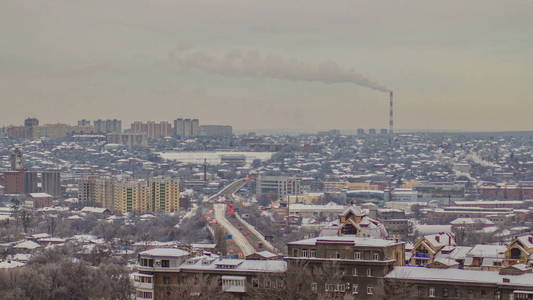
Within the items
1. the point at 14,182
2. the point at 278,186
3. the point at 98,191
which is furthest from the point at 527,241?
the point at 14,182

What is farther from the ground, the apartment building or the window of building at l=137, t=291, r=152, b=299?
the apartment building

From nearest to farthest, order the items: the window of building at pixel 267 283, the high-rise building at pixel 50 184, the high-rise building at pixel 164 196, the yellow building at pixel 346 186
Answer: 1. the window of building at pixel 267 283
2. the high-rise building at pixel 164 196
3. the high-rise building at pixel 50 184
4. the yellow building at pixel 346 186

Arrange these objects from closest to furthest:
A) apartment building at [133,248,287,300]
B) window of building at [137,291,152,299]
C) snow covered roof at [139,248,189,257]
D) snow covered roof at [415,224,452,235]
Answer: apartment building at [133,248,287,300] → window of building at [137,291,152,299] → snow covered roof at [139,248,189,257] → snow covered roof at [415,224,452,235]

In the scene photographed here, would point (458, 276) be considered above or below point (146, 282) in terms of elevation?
above

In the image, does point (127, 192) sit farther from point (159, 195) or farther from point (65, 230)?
point (65, 230)

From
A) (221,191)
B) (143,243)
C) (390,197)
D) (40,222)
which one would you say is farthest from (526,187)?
(143,243)

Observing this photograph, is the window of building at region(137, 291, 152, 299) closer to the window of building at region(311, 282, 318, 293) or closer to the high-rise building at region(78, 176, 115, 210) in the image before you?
the window of building at region(311, 282, 318, 293)

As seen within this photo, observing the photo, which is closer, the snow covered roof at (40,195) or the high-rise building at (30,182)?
the snow covered roof at (40,195)

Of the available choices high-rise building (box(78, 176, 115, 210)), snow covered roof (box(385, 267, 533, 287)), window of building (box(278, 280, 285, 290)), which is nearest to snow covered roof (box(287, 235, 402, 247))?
snow covered roof (box(385, 267, 533, 287))

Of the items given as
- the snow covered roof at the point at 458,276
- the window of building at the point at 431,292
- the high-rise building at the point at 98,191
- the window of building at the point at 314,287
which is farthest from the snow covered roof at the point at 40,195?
the window of building at the point at 431,292

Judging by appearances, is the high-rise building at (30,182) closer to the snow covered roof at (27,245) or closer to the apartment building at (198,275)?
the snow covered roof at (27,245)

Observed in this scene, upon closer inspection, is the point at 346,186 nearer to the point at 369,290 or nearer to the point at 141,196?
the point at 141,196
